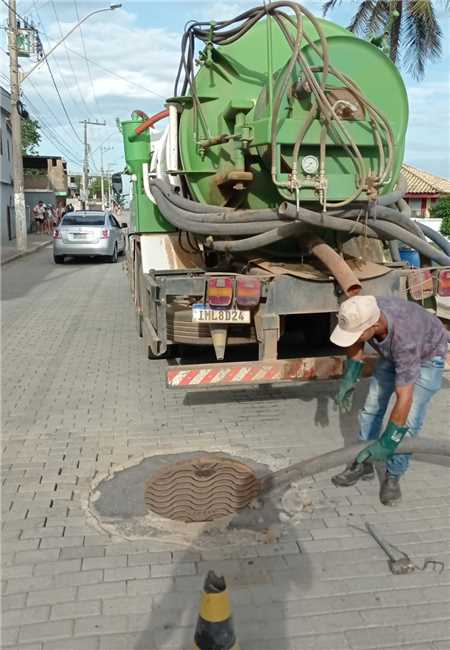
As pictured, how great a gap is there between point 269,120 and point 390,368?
191 cm

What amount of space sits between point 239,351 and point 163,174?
2.19 m

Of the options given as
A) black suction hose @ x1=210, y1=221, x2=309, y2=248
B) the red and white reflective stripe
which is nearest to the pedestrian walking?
black suction hose @ x1=210, y1=221, x2=309, y2=248

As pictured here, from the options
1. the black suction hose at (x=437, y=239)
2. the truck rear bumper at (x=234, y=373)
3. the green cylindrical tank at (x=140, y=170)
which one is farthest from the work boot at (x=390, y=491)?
the green cylindrical tank at (x=140, y=170)

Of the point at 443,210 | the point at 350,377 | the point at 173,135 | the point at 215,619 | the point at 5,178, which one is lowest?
the point at 215,619

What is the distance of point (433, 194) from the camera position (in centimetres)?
3750

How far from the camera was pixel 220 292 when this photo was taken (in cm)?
467

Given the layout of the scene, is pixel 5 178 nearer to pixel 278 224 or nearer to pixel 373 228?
pixel 278 224

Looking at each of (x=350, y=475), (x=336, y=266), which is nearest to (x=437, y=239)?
(x=336, y=266)

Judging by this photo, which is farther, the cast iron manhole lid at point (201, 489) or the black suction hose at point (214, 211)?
the black suction hose at point (214, 211)

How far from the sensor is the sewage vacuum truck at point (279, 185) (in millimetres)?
4430

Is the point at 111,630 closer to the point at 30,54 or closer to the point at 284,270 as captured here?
the point at 284,270

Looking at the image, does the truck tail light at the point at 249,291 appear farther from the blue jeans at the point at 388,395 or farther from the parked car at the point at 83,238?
the parked car at the point at 83,238

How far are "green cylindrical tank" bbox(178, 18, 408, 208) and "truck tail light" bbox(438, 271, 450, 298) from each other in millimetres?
815

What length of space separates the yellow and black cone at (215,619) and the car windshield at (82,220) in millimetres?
18084
